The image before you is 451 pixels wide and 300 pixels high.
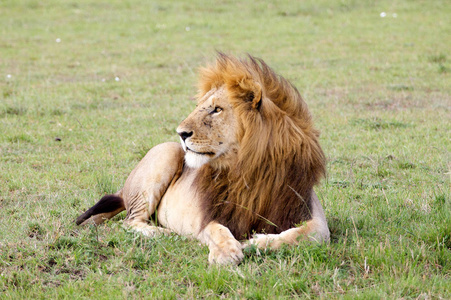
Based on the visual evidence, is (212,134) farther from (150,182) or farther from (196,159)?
(150,182)

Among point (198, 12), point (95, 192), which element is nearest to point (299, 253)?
point (95, 192)

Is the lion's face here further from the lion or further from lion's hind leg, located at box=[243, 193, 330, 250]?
lion's hind leg, located at box=[243, 193, 330, 250]

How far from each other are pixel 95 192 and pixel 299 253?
2166 mm

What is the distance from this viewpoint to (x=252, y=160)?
10.5ft

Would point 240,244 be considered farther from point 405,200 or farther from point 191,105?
point 191,105

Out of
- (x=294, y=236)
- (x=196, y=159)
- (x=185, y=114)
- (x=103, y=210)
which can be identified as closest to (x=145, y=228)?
(x=103, y=210)

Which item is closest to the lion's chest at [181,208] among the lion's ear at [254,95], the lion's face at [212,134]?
the lion's face at [212,134]

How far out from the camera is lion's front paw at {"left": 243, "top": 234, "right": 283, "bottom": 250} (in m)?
3.04

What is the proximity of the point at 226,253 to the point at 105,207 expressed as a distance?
4.18 ft

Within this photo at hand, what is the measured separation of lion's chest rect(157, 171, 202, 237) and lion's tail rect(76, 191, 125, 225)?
300 mm

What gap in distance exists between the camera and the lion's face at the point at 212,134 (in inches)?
127

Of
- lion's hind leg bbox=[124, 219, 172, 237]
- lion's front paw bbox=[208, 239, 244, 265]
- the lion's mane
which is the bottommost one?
lion's hind leg bbox=[124, 219, 172, 237]

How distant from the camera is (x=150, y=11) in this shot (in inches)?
636

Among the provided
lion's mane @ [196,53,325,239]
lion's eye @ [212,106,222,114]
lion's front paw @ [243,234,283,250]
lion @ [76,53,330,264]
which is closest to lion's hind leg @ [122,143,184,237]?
lion @ [76,53,330,264]
